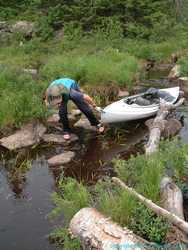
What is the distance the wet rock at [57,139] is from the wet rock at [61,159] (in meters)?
0.70

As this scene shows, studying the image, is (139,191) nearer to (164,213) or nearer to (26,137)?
(164,213)

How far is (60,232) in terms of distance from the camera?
5.50 m

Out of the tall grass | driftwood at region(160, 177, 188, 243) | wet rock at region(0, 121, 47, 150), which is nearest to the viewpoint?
driftwood at region(160, 177, 188, 243)

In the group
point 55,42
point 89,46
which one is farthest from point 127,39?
point 55,42

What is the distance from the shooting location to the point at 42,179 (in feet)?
25.3

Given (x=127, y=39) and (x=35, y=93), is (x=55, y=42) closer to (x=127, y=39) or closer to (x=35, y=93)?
(x=127, y=39)

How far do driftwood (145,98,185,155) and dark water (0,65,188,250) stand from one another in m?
0.55

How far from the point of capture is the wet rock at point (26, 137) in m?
9.08

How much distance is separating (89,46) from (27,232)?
46.5 ft

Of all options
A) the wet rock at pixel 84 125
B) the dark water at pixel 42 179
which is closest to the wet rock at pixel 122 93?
the dark water at pixel 42 179

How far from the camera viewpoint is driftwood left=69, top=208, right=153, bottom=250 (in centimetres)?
446

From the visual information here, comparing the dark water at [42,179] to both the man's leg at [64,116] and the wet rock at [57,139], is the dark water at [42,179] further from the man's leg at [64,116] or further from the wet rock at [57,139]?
the man's leg at [64,116]

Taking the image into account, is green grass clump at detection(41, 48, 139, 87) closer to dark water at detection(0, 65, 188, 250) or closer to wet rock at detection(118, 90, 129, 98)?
wet rock at detection(118, 90, 129, 98)

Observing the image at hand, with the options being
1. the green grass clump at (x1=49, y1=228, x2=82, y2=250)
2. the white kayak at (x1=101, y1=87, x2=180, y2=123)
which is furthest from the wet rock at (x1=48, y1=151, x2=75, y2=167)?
the green grass clump at (x1=49, y1=228, x2=82, y2=250)
